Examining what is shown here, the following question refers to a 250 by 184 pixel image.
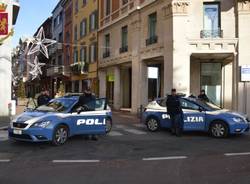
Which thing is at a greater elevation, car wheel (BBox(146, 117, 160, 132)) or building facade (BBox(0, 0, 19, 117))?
building facade (BBox(0, 0, 19, 117))

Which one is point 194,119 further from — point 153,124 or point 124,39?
point 124,39

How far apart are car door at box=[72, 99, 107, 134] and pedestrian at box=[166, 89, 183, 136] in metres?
2.67

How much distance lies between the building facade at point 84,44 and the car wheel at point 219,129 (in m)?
21.1

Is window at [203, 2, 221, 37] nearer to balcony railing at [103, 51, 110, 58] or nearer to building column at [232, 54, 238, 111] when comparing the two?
building column at [232, 54, 238, 111]

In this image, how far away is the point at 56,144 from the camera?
1194 cm

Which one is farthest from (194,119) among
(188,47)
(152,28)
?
(152,28)

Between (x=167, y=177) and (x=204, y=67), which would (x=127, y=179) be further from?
(x=204, y=67)

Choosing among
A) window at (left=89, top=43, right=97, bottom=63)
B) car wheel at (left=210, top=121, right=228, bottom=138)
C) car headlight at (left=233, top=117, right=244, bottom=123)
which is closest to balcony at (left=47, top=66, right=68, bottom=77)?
window at (left=89, top=43, right=97, bottom=63)

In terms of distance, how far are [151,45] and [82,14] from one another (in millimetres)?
19720

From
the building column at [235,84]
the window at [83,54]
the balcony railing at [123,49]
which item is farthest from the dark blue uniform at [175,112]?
the window at [83,54]

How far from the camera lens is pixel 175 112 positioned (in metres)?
15.0

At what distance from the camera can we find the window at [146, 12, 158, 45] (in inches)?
994

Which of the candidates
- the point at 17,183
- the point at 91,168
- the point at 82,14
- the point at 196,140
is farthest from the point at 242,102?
the point at 82,14

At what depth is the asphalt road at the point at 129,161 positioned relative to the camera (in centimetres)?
786
